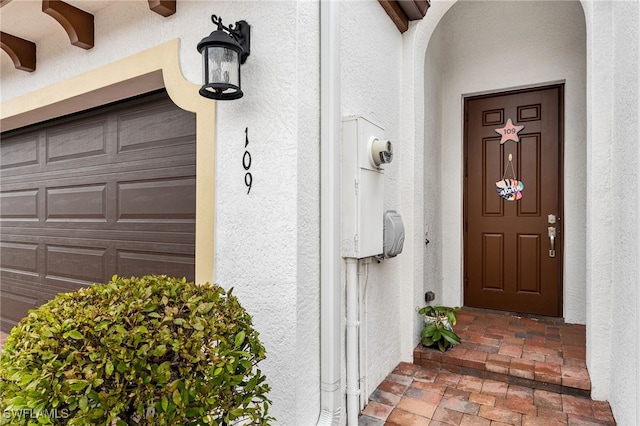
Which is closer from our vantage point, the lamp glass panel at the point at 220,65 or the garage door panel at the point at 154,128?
the lamp glass panel at the point at 220,65

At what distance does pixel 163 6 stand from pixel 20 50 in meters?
1.87

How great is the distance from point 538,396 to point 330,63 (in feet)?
8.67

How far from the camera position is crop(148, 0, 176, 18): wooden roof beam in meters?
2.33

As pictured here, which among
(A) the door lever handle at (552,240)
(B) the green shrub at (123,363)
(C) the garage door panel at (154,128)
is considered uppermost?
(C) the garage door panel at (154,128)

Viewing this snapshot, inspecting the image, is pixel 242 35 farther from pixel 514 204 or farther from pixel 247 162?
pixel 514 204

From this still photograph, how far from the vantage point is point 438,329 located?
10.4 feet

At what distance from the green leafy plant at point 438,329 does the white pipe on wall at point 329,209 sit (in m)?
1.37

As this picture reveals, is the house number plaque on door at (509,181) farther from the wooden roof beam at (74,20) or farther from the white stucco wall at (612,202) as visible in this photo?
the wooden roof beam at (74,20)

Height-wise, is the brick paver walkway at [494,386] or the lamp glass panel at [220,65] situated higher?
the lamp glass panel at [220,65]

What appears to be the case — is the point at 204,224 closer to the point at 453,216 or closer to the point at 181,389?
the point at 181,389

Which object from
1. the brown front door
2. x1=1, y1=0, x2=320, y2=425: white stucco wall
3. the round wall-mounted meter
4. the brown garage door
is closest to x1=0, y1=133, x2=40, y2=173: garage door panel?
the brown garage door

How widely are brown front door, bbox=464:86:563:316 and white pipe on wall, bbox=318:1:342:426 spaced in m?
2.87

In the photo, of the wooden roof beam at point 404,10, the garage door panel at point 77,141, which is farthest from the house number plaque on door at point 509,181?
the garage door panel at point 77,141

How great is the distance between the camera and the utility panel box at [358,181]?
2.21 meters
